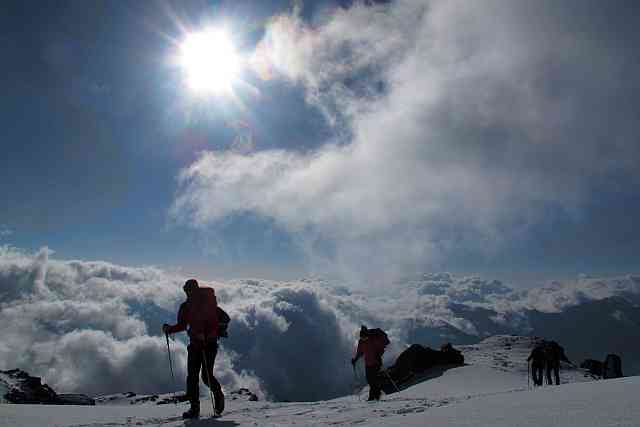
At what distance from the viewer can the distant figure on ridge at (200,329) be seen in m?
7.43

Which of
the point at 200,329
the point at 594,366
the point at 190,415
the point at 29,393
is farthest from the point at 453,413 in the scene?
the point at 594,366

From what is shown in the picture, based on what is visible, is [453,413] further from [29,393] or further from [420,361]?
[29,393]

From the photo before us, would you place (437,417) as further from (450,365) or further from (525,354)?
(525,354)

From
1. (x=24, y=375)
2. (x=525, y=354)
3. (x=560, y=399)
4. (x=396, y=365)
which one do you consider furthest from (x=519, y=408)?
(x=24, y=375)

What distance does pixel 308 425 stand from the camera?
5371 mm

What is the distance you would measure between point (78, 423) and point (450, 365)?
32.9m

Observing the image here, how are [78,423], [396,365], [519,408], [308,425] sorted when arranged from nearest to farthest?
[519,408] < [308,425] < [78,423] < [396,365]

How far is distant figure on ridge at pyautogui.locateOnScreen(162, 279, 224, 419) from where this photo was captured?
743 centimetres

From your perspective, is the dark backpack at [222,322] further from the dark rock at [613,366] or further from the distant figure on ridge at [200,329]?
the dark rock at [613,366]

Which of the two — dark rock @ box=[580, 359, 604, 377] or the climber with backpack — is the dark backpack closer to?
the climber with backpack

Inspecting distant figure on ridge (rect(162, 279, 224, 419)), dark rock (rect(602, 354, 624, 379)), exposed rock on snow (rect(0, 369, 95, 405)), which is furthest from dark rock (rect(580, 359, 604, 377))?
exposed rock on snow (rect(0, 369, 95, 405))

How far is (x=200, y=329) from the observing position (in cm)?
755

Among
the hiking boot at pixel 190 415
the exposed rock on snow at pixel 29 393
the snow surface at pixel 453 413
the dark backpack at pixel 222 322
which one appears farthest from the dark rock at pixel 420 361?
the hiking boot at pixel 190 415

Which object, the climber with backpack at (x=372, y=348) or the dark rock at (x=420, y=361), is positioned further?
the dark rock at (x=420, y=361)
